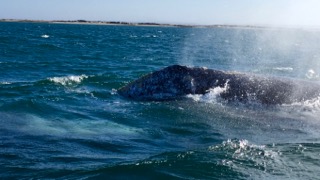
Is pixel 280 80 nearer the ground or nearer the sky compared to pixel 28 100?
nearer the sky

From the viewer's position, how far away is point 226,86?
14.0 metres

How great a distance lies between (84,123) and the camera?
11.6 metres

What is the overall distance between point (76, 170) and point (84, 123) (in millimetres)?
4265

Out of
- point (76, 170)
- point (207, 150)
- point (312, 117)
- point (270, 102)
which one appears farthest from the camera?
point (270, 102)

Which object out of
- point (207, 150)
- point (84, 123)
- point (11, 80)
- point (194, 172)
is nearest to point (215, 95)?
point (84, 123)

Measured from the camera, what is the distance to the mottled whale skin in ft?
45.2

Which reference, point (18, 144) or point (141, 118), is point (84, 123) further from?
point (18, 144)

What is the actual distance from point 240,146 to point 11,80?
1496cm

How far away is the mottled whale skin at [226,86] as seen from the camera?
45.2 feet

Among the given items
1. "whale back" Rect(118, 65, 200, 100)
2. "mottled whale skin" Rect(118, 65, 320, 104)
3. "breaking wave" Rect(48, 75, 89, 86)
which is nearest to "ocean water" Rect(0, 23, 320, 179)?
"mottled whale skin" Rect(118, 65, 320, 104)

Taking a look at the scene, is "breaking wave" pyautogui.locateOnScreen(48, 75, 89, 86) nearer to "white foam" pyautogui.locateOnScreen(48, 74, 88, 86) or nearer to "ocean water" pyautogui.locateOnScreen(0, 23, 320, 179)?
"white foam" pyautogui.locateOnScreen(48, 74, 88, 86)

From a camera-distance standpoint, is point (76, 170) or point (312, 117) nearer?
point (76, 170)

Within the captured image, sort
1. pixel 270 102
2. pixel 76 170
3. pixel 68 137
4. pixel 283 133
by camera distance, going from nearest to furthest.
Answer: pixel 76 170 → pixel 68 137 → pixel 283 133 → pixel 270 102

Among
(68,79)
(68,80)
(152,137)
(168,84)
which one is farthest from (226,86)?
(68,79)
